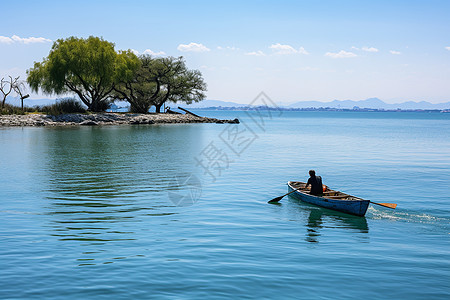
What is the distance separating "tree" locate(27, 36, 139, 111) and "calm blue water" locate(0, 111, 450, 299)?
50195mm

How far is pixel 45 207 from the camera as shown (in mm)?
18328

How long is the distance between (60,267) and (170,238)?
3815 millimetres

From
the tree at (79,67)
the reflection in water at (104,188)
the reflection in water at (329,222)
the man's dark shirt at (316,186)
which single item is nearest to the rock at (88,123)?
the tree at (79,67)

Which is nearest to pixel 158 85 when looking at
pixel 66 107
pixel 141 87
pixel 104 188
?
pixel 141 87

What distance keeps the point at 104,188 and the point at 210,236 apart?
10.7m

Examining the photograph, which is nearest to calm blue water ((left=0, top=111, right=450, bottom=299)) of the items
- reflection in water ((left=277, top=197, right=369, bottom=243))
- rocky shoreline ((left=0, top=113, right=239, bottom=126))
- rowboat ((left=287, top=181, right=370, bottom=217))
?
reflection in water ((left=277, top=197, right=369, bottom=243))

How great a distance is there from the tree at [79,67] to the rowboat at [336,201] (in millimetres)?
64951

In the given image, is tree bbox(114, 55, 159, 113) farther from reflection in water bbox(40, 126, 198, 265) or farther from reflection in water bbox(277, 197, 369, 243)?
reflection in water bbox(277, 197, 369, 243)

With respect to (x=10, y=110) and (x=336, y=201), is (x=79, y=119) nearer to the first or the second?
(x=10, y=110)

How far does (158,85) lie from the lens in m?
94.2

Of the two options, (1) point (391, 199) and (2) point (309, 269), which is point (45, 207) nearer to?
(2) point (309, 269)

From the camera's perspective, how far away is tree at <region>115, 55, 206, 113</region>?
307ft

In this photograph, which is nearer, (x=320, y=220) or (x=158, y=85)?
(x=320, y=220)

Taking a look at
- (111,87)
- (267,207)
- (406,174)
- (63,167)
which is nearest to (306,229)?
(267,207)
